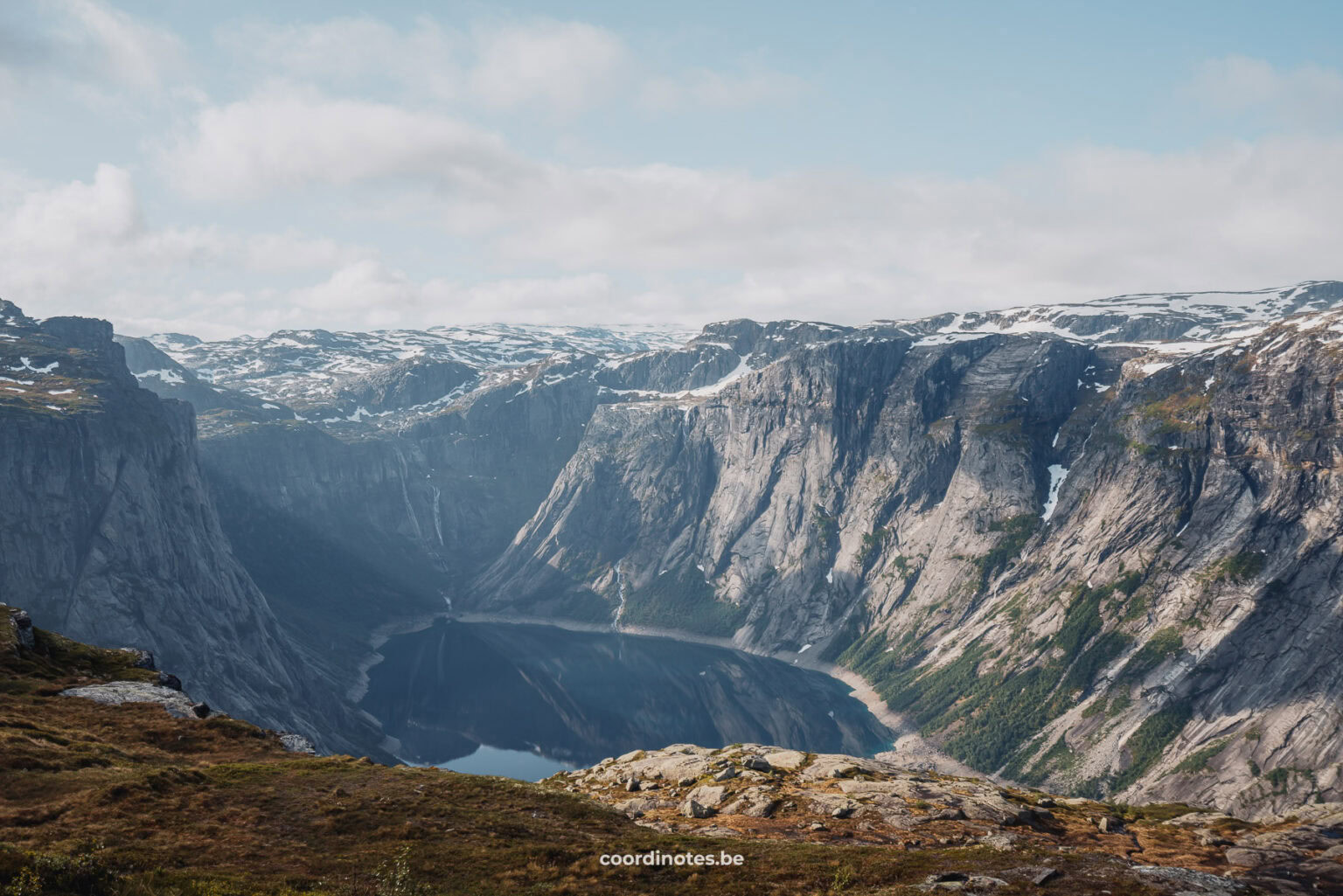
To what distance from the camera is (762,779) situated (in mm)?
70375

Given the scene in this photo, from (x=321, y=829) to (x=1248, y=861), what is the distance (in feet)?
174

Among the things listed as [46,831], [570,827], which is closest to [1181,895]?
[570,827]

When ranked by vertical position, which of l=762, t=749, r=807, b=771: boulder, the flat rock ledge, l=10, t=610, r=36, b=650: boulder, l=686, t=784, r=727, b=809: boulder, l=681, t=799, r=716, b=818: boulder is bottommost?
l=762, t=749, r=807, b=771: boulder

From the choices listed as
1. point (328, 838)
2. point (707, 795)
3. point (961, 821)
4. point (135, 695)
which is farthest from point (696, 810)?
point (135, 695)

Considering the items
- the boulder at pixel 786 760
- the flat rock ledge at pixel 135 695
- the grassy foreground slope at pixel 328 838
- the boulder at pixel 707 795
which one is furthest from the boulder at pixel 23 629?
the boulder at pixel 786 760

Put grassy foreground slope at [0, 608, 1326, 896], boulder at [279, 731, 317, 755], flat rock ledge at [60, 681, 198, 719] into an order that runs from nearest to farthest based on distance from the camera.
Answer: grassy foreground slope at [0, 608, 1326, 896]
flat rock ledge at [60, 681, 198, 719]
boulder at [279, 731, 317, 755]

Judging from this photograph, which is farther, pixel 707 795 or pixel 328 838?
pixel 707 795

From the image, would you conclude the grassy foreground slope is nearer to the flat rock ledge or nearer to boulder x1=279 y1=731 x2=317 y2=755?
the flat rock ledge

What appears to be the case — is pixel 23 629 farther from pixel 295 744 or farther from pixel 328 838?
pixel 328 838

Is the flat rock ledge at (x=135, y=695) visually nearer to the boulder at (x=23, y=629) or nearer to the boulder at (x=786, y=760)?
the boulder at (x=23, y=629)

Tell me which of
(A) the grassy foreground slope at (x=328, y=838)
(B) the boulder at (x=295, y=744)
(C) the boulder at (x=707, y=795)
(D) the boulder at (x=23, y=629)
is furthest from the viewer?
(D) the boulder at (x=23, y=629)

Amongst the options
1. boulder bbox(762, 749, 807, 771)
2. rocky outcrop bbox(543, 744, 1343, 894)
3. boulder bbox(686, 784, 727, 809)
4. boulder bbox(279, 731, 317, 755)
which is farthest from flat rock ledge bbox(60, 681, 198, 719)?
boulder bbox(762, 749, 807, 771)

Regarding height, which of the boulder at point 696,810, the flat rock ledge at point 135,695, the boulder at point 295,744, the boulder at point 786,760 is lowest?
the boulder at point 786,760

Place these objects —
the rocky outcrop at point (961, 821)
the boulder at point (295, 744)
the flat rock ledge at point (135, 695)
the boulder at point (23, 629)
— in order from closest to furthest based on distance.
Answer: the rocky outcrop at point (961, 821), the flat rock ledge at point (135, 695), the boulder at point (295, 744), the boulder at point (23, 629)
